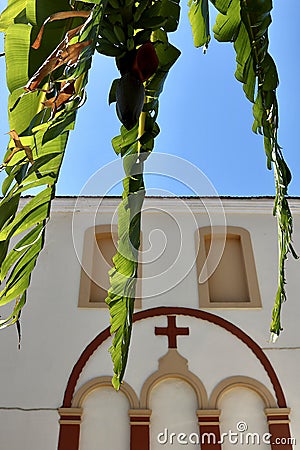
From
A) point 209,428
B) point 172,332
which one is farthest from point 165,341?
point 209,428

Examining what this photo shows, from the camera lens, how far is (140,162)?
142 centimetres

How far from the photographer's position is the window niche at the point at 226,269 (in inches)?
257

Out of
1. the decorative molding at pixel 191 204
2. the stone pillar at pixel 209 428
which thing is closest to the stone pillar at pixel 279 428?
the stone pillar at pixel 209 428

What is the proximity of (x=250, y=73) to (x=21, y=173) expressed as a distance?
0.64m

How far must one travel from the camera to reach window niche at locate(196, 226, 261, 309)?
654cm

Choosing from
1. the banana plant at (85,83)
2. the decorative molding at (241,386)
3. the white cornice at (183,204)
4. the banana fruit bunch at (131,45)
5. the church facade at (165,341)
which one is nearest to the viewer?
the banana plant at (85,83)

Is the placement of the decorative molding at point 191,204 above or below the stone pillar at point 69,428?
above

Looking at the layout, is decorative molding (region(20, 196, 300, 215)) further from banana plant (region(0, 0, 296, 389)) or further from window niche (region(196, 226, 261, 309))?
banana plant (region(0, 0, 296, 389))

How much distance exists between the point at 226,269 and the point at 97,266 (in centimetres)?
177

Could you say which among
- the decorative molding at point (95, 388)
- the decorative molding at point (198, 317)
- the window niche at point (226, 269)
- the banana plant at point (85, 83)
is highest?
the window niche at point (226, 269)

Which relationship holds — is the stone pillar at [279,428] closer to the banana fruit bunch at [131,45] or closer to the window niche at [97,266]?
the window niche at [97,266]

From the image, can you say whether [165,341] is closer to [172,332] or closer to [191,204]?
[172,332]

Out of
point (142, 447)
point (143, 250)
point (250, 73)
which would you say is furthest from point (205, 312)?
point (250, 73)

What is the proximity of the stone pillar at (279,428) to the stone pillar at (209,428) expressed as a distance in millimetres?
575
